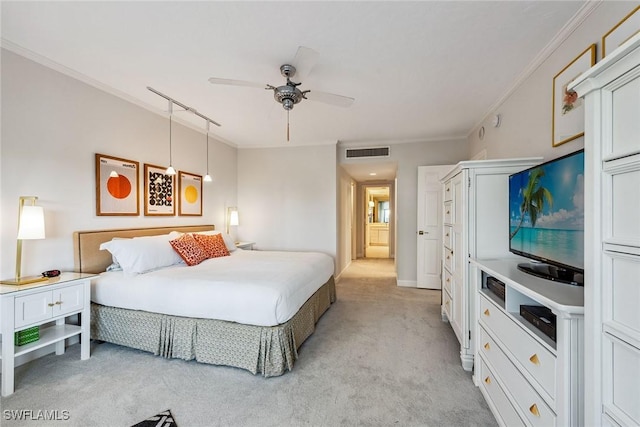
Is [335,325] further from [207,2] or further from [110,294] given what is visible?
[207,2]

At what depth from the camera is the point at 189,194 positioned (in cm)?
400

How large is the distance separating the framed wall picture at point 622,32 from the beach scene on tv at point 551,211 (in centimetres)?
66

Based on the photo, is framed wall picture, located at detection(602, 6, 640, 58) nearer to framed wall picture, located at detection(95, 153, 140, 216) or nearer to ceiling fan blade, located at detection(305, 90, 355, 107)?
ceiling fan blade, located at detection(305, 90, 355, 107)

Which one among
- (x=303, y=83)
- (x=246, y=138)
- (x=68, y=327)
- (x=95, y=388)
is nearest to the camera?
(x=95, y=388)

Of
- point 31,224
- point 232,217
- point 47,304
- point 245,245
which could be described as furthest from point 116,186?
point 245,245

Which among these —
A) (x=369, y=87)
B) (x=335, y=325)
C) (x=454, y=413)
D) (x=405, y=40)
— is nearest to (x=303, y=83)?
(x=369, y=87)

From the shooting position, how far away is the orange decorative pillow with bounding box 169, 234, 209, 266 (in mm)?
3006

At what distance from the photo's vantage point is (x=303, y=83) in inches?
104

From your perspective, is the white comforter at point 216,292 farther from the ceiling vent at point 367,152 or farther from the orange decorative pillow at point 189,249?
the ceiling vent at point 367,152

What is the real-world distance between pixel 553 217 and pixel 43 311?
349cm

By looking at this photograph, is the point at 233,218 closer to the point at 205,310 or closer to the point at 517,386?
the point at 205,310

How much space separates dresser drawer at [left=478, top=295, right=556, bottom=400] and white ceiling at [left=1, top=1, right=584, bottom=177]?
1.89 metres

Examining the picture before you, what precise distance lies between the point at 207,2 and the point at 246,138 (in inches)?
121

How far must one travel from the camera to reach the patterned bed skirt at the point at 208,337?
6.76ft
